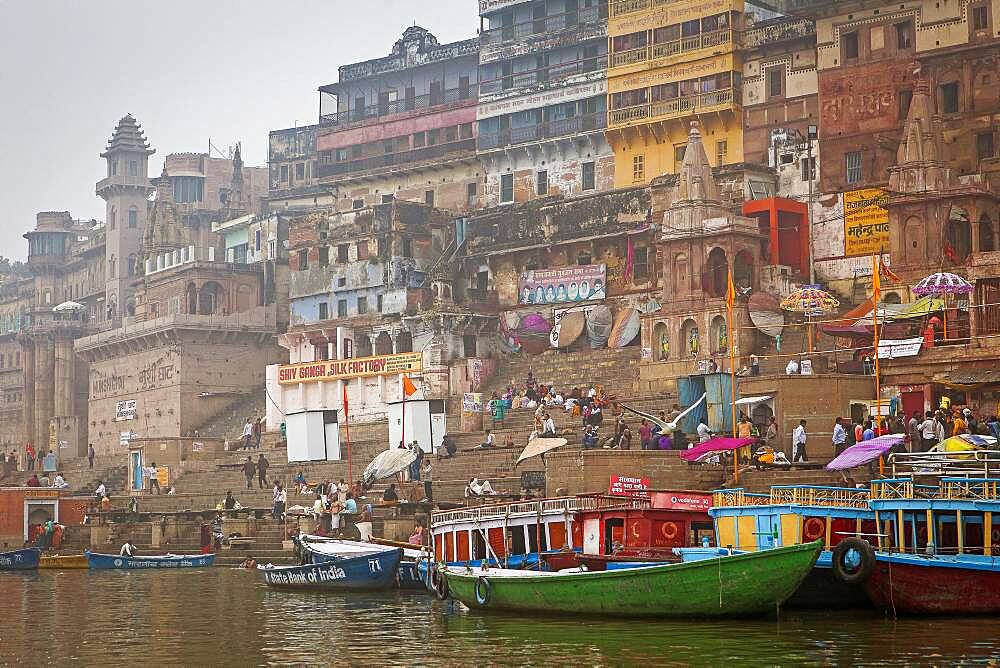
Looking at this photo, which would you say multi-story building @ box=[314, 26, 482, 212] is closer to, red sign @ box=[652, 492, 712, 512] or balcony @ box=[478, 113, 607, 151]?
balcony @ box=[478, 113, 607, 151]

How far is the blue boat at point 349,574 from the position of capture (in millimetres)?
30969

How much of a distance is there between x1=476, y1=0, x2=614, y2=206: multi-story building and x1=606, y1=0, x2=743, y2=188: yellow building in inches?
51.1

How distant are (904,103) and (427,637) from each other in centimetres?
2787

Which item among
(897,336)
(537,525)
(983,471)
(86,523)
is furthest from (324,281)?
(983,471)

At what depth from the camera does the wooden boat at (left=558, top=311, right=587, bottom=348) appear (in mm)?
51812

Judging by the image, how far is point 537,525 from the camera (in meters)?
27.4

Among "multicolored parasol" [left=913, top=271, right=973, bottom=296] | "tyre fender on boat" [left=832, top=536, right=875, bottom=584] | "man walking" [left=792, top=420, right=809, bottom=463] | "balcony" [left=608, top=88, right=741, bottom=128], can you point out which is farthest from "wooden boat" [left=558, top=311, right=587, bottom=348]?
"tyre fender on boat" [left=832, top=536, right=875, bottom=584]

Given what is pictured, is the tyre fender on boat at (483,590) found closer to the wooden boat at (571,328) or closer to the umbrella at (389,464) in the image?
the umbrella at (389,464)

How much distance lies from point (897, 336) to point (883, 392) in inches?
99.2

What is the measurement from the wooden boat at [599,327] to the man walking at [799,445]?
16.8 meters

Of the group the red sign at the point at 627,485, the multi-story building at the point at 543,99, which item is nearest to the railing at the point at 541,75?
the multi-story building at the point at 543,99

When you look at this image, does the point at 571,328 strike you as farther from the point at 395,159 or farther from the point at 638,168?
the point at 395,159

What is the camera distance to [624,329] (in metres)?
50.1

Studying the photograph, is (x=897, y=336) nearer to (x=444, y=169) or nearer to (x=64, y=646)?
(x=64, y=646)
